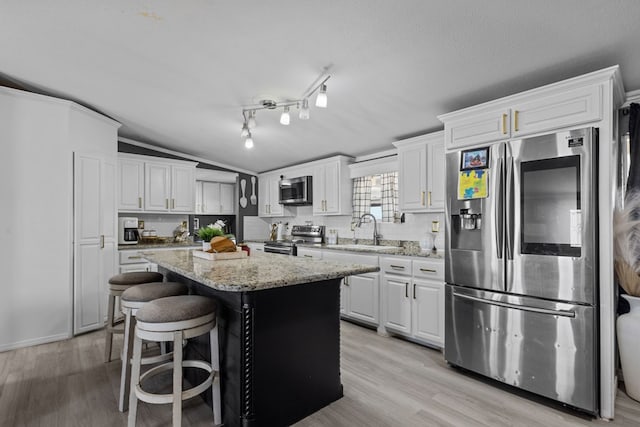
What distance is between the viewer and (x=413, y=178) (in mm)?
3619

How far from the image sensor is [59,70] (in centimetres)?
287

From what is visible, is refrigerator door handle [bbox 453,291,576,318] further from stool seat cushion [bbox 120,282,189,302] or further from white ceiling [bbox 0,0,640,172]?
stool seat cushion [bbox 120,282,189,302]

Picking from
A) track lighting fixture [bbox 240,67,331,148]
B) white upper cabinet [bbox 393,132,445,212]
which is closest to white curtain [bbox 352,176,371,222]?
white upper cabinet [bbox 393,132,445,212]

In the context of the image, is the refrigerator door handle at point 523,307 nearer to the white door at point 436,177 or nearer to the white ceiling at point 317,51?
the white door at point 436,177

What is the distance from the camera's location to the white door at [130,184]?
4637 millimetres

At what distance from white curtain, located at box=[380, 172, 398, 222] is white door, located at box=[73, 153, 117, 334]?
11.2 feet

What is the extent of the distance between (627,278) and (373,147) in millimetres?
2861

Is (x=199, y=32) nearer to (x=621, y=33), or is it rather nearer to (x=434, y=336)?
(x=621, y=33)

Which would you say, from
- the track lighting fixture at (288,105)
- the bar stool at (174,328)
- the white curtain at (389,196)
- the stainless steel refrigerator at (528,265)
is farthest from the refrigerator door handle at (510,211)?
the bar stool at (174,328)

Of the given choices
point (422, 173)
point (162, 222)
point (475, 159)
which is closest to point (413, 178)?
point (422, 173)

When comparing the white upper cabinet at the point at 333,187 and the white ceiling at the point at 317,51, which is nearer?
the white ceiling at the point at 317,51

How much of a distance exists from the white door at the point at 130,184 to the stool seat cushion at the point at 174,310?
349 cm

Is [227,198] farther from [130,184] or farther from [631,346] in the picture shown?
[631,346]

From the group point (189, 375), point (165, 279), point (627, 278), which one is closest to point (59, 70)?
point (165, 279)
